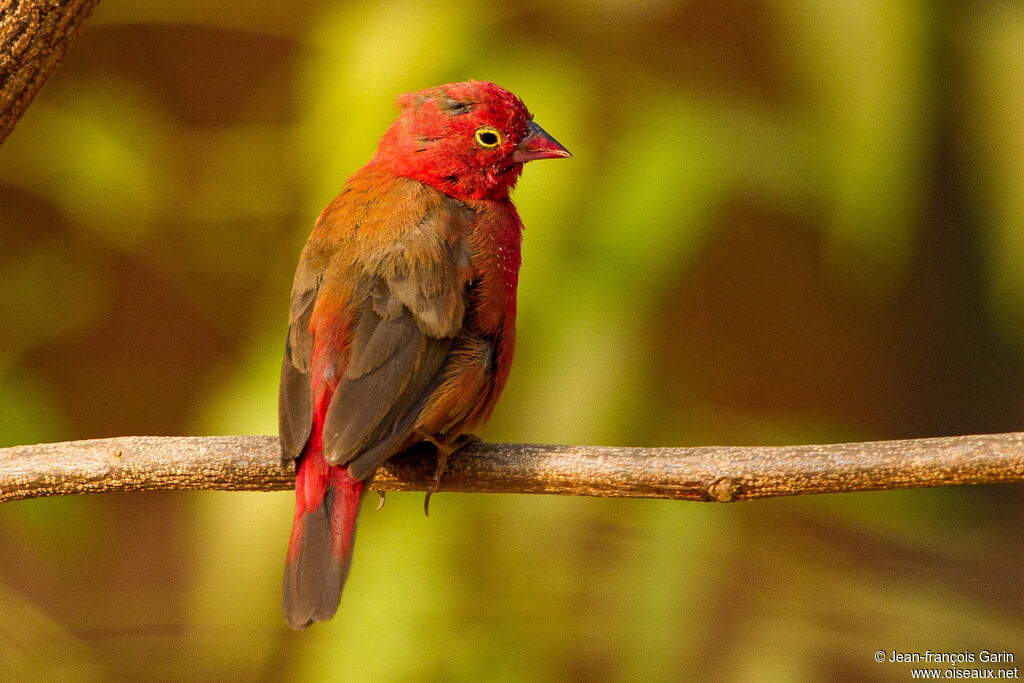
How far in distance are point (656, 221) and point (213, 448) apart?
5.09ft

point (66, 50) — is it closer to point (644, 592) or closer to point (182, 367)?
point (644, 592)

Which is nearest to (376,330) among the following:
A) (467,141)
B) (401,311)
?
(401,311)

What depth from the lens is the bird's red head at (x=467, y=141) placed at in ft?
11.0

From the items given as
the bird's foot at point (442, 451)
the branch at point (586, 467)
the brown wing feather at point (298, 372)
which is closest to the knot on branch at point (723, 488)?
the branch at point (586, 467)

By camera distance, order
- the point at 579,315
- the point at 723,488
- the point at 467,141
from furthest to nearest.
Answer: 1. the point at 579,315
2. the point at 467,141
3. the point at 723,488

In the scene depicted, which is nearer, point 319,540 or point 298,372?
point 319,540

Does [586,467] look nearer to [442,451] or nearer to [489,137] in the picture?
[442,451]

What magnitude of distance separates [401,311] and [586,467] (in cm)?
62

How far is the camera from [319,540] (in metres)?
2.57

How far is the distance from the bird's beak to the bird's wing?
0.37m

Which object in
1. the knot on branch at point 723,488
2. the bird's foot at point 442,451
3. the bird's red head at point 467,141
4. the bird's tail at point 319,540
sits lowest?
the bird's tail at point 319,540

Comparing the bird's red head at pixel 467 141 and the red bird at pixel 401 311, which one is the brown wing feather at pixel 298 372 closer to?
the red bird at pixel 401 311

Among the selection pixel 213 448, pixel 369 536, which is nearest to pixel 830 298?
pixel 369 536

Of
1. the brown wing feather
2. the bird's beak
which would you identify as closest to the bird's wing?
the brown wing feather
